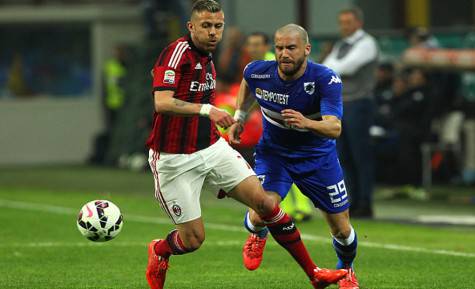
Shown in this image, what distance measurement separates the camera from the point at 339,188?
10602mm

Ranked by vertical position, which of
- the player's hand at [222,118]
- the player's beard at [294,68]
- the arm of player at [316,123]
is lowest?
the arm of player at [316,123]

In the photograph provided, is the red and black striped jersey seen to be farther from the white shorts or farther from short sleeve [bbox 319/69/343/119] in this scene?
short sleeve [bbox 319/69/343/119]

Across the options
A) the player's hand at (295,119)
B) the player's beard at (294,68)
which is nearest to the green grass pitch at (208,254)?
the player's hand at (295,119)

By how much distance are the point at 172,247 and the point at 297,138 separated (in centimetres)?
139

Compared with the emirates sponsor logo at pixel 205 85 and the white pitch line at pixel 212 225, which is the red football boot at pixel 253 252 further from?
the white pitch line at pixel 212 225

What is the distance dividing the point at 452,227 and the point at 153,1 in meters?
13.0

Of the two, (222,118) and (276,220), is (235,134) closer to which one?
(276,220)

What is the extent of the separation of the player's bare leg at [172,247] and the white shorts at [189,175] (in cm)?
7

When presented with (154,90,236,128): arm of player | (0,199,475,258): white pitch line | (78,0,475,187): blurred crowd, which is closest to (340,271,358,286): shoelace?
(154,90,236,128): arm of player

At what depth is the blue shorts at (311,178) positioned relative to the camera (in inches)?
416

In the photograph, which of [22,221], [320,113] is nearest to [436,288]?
[320,113]

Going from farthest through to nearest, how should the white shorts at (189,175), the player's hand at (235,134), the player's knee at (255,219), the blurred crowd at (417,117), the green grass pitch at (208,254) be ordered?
1. the blurred crowd at (417,117)
2. the green grass pitch at (208,254)
3. the player's knee at (255,219)
4. the player's hand at (235,134)
5. the white shorts at (189,175)

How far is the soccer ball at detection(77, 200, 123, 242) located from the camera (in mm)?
10625

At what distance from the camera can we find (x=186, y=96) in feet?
33.1
